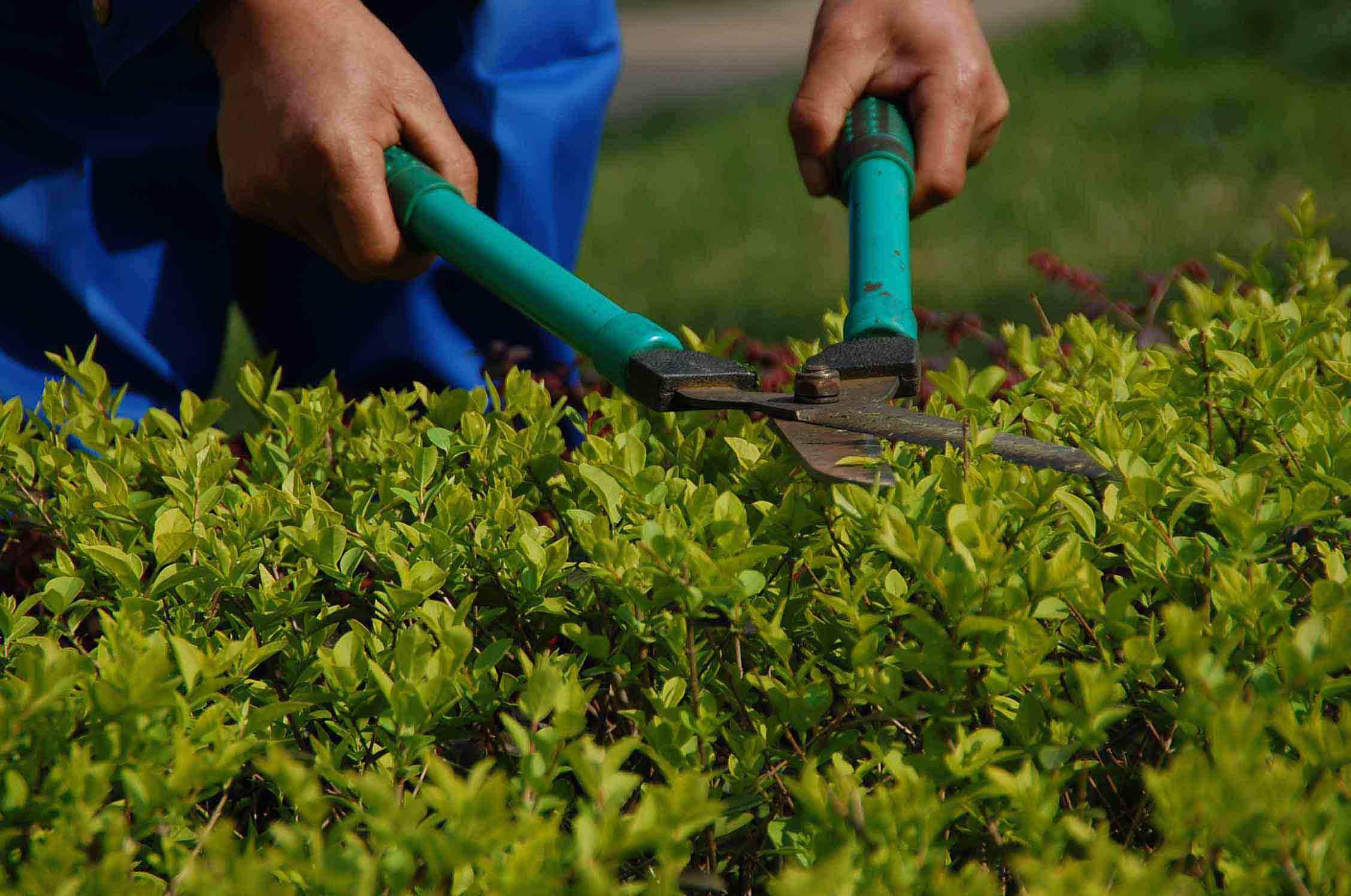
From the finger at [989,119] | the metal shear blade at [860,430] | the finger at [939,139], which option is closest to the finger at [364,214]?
the metal shear blade at [860,430]

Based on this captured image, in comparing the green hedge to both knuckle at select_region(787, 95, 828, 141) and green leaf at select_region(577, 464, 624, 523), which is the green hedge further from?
knuckle at select_region(787, 95, 828, 141)

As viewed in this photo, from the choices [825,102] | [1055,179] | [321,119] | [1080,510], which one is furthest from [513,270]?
[1055,179]

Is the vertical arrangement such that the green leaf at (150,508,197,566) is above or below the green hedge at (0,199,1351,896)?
above

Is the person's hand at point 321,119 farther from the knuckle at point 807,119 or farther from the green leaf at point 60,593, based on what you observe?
the green leaf at point 60,593

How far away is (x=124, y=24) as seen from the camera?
7.30 ft

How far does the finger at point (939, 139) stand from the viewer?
2.46 meters

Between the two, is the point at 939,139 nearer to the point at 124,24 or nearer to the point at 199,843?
the point at 124,24

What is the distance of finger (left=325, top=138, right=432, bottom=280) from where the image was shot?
83.4 inches

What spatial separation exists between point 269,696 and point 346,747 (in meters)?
0.14

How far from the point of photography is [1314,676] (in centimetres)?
123

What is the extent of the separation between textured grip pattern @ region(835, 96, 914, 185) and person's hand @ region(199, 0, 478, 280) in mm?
734

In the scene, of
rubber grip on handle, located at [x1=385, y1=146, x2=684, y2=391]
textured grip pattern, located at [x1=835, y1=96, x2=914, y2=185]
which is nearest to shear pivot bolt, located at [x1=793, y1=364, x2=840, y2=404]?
Result: rubber grip on handle, located at [x1=385, y1=146, x2=684, y2=391]

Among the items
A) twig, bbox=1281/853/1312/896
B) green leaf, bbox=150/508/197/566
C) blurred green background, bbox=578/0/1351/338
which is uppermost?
green leaf, bbox=150/508/197/566

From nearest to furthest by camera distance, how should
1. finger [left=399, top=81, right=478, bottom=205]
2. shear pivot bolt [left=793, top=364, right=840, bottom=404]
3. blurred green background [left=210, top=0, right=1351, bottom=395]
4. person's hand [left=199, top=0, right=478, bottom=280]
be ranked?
shear pivot bolt [left=793, top=364, right=840, bottom=404] < person's hand [left=199, top=0, right=478, bottom=280] < finger [left=399, top=81, right=478, bottom=205] < blurred green background [left=210, top=0, right=1351, bottom=395]
